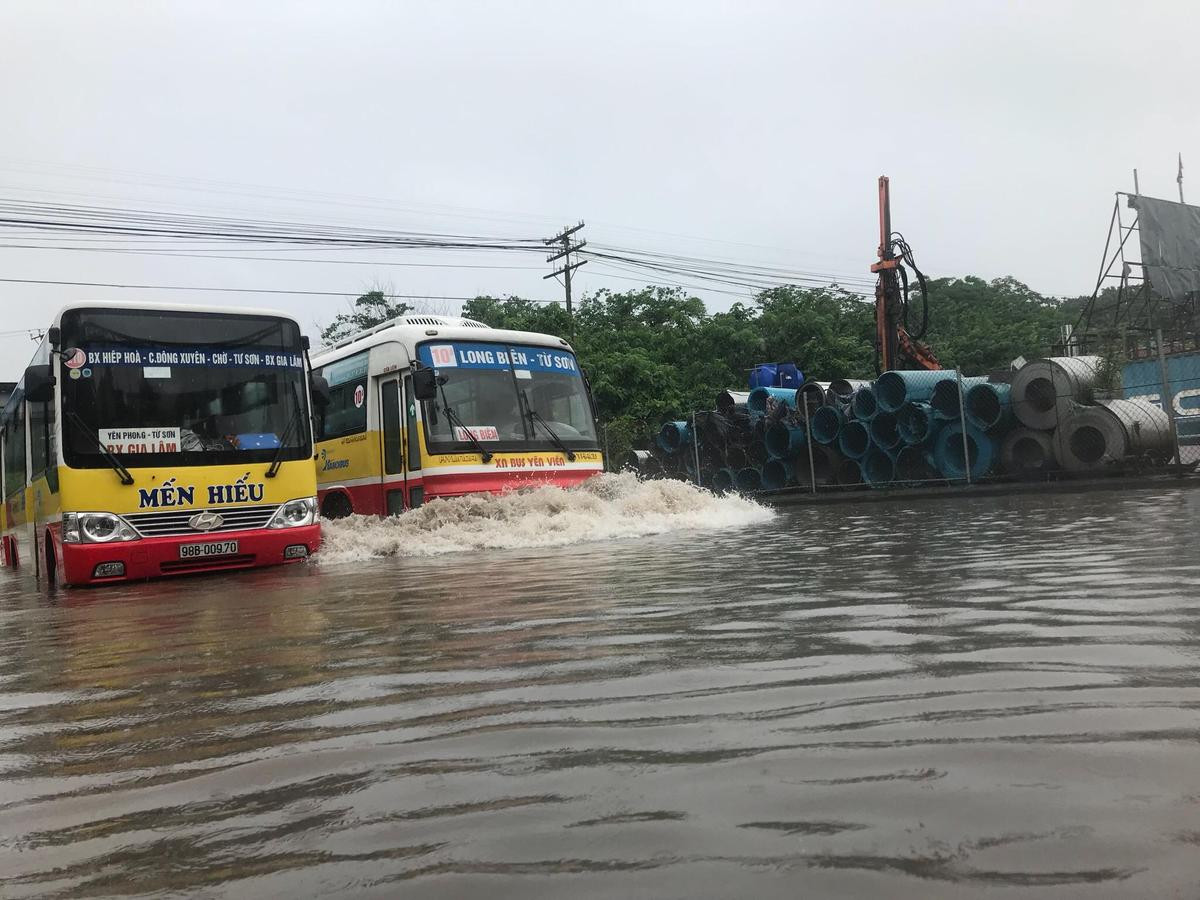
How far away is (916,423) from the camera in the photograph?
692 inches

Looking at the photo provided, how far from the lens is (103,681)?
3.75 metres

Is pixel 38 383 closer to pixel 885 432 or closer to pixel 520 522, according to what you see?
pixel 520 522

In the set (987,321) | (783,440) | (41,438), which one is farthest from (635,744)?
(987,321)

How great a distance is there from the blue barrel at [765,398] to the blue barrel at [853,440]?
2.03m

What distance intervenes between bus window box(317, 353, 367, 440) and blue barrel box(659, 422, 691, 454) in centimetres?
1058

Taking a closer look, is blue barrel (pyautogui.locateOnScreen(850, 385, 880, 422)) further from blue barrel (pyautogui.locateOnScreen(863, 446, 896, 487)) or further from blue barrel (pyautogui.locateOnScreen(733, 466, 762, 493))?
blue barrel (pyautogui.locateOnScreen(733, 466, 762, 493))

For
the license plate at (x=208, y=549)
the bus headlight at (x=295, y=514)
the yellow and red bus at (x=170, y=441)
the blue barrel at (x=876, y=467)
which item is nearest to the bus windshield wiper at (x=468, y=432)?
the yellow and red bus at (x=170, y=441)

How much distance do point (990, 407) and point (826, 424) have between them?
344cm

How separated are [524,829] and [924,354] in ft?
82.6

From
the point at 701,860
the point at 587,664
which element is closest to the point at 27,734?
the point at 587,664

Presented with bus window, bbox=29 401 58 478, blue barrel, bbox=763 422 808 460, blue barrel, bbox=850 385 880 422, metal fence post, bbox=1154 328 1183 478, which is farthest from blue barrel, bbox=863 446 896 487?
bus window, bbox=29 401 58 478

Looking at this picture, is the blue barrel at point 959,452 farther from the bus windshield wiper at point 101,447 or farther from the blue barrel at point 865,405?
the bus windshield wiper at point 101,447

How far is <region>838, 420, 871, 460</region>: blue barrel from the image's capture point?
18641 mm

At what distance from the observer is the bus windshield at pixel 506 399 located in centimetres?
1125
